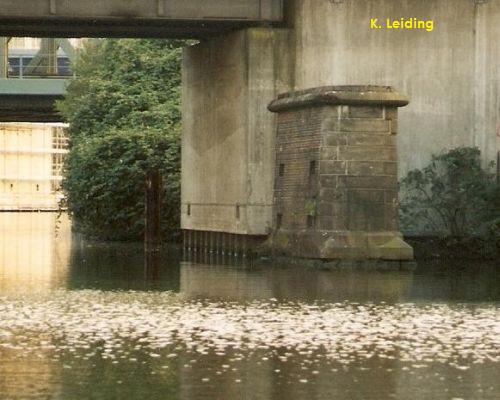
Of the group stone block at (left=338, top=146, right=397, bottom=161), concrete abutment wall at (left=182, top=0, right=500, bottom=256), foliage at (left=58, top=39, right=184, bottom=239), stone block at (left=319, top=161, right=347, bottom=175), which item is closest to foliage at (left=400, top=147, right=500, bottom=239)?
concrete abutment wall at (left=182, top=0, right=500, bottom=256)

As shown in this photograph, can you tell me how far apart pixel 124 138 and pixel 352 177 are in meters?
20.0

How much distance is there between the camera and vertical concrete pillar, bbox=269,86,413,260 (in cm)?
3922

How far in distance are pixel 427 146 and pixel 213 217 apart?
20.7 feet

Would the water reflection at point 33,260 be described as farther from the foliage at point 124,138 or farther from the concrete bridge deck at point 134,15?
the concrete bridge deck at point 134,15

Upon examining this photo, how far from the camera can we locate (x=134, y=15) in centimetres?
4450

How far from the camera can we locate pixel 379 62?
4581cm

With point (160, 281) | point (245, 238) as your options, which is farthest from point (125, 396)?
point (245, 238)

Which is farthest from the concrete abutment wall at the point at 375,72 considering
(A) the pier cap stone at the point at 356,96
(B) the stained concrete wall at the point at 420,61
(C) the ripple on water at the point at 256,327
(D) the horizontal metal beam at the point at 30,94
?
(D) the horizontal metal beam at the point at 30,94

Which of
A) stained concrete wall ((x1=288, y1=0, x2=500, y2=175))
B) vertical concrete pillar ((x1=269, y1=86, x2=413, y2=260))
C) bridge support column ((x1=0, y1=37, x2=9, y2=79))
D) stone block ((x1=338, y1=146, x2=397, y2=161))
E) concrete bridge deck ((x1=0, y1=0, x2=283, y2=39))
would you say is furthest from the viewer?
bridge support column ((x1=0, y1=37, x2=9, y2=79))

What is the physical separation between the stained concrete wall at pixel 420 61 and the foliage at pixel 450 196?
658 mm

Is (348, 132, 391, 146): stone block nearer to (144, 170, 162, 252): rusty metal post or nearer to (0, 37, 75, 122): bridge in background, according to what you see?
(144, 170, 162, 252): rusty metal post

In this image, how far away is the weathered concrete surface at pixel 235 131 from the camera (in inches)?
1783

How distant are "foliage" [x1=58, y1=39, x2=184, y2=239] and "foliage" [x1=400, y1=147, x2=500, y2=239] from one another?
39.3 ft

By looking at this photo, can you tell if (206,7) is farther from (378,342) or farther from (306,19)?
(378,342)
